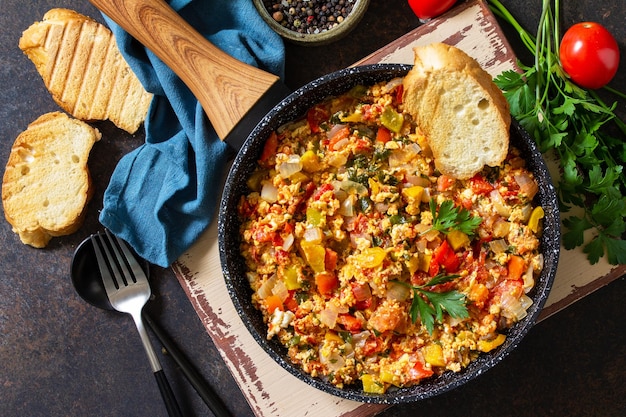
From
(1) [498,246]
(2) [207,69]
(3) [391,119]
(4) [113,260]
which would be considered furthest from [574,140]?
(4) [113,260]

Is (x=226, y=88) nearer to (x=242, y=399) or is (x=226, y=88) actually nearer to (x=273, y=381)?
(x=273, y=381)

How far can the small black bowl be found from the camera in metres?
2.57

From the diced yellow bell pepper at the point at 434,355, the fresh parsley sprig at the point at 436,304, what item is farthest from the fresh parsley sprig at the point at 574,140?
the diced yellow bell pepper at the point at 434,355

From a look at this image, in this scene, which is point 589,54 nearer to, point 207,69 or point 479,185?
point 479,185

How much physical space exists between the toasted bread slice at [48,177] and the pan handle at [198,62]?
717mm

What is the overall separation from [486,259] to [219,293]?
1.27 meters

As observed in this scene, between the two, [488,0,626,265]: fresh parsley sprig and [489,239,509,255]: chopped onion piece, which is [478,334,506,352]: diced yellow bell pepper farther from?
[488,0,626,265]: fresh parsley sprig

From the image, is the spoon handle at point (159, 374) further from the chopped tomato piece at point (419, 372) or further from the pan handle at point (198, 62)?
the chopped tomato piece at point (419, 372)

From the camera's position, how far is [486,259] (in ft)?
8.93

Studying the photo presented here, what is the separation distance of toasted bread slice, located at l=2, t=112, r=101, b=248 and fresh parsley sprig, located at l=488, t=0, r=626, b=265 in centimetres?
209

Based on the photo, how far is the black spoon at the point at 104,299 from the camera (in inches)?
128

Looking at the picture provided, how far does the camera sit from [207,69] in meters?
2.87

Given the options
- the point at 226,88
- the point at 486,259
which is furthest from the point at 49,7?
the point at 486,259

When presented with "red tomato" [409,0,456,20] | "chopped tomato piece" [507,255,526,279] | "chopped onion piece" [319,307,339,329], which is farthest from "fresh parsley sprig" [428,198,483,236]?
"red tomato" [409,0,456,20]
